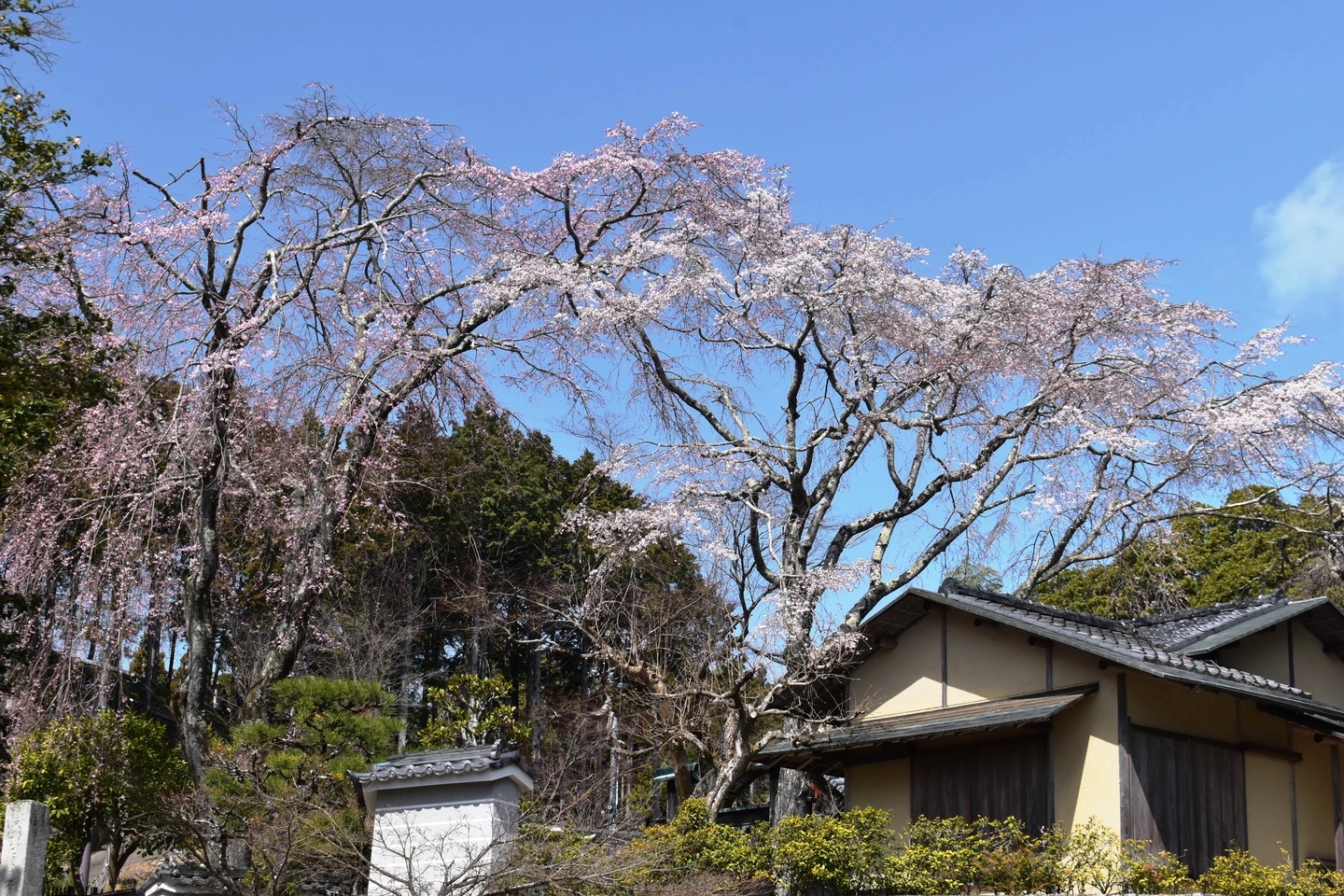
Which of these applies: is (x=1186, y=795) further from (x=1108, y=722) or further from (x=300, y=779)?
(x=300, y=779)

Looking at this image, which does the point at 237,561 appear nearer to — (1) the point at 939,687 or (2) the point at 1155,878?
(1) the point at 939,687

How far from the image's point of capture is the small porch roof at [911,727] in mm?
11992

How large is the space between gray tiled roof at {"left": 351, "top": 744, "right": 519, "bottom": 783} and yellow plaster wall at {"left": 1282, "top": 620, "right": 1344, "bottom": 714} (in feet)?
31.5

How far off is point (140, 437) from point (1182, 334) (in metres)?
13.9

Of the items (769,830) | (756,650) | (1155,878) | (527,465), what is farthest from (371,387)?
(527,465)

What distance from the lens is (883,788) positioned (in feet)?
46.8

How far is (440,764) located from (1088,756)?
653 centimetres

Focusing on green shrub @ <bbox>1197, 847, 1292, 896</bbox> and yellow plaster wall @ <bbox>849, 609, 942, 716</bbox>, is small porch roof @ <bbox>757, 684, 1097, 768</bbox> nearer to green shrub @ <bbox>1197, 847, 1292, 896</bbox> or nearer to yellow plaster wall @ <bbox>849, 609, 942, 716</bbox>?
yellow plaster wall @ <bbox>849, 609, 942, 716</bbox>

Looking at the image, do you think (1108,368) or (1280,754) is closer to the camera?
(1280,754)

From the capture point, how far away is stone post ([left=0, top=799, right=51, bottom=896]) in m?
8.45

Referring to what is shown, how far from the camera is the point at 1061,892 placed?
34.7 feet

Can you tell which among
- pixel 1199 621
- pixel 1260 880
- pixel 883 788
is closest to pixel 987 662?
pixel 883 788

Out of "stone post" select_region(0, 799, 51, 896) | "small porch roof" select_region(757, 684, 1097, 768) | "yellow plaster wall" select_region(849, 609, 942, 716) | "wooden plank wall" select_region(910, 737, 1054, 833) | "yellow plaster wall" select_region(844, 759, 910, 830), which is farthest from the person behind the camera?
"yellow plaster wall" select_region(849, 609, 942, 716)

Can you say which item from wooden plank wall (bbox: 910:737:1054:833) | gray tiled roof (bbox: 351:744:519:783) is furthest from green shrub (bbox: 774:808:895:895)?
gray tiled roof (bbox: 351:744:519:783)
